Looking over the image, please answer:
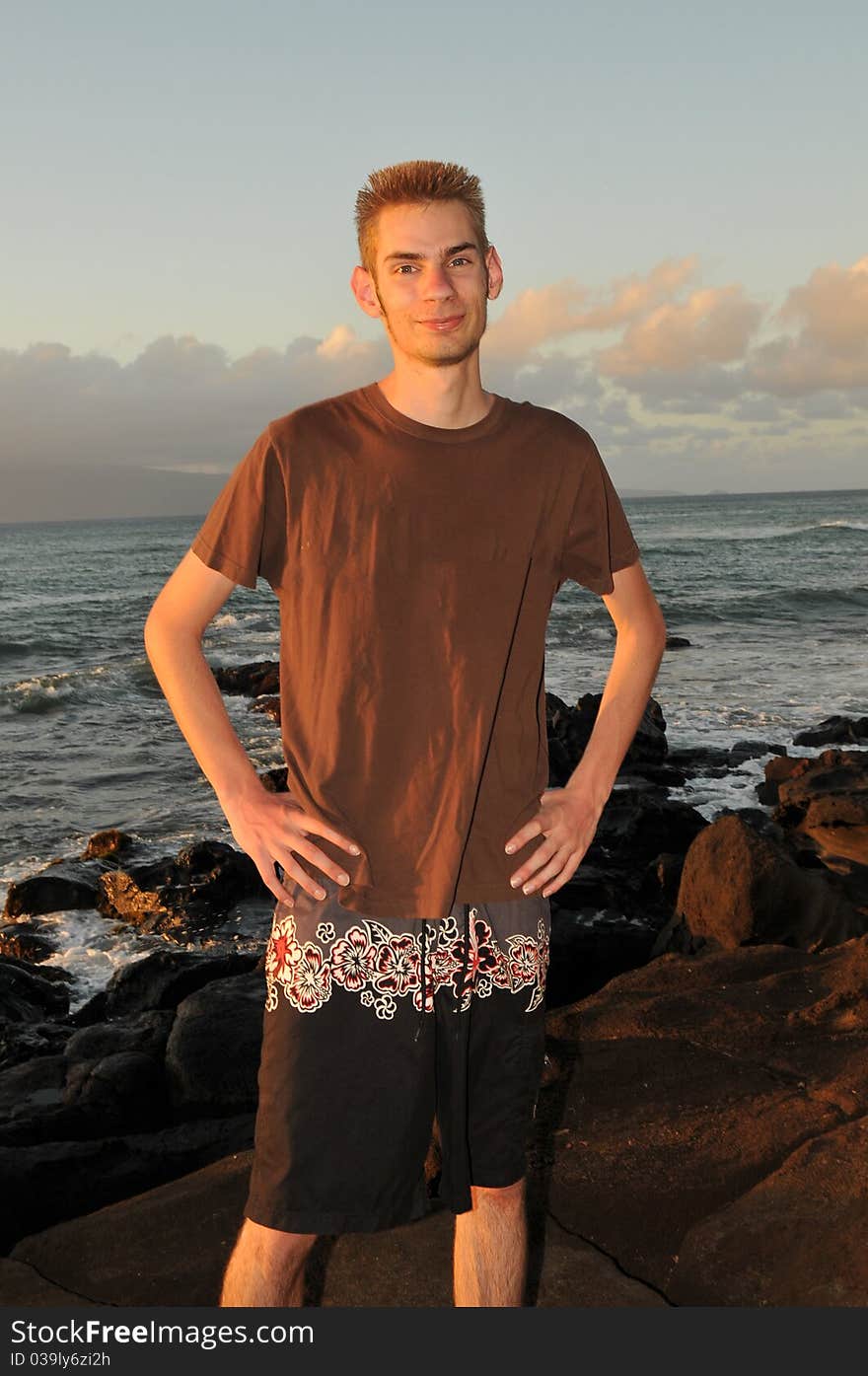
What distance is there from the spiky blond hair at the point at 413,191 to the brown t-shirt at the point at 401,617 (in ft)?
1.16

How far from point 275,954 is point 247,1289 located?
0.69 metres

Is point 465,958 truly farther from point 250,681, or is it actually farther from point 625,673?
point 250,681

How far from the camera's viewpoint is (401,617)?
2.25 meters

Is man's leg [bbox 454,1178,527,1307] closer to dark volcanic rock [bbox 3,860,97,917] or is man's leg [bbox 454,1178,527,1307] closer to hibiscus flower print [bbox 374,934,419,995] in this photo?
hibiscus flower print [bbox 374,934,419,995]

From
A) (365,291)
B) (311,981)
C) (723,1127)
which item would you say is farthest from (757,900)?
(365,291)

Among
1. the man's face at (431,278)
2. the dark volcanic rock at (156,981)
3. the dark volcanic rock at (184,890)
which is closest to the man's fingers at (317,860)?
the man's face at (431,278)

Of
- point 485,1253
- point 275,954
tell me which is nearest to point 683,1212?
point 485,1253

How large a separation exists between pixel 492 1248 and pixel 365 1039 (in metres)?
0.62

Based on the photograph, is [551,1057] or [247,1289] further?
[551,1057]

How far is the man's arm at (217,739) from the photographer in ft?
7.37

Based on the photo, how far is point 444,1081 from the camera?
237 cm

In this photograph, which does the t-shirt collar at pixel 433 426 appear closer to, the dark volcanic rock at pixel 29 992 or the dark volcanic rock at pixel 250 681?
the dark volcanic rock at pixel 29 992

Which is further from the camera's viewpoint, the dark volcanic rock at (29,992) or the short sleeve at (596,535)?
the dark volcanic rock at (29,992)

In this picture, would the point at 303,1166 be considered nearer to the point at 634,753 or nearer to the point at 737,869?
the point at 737,869
